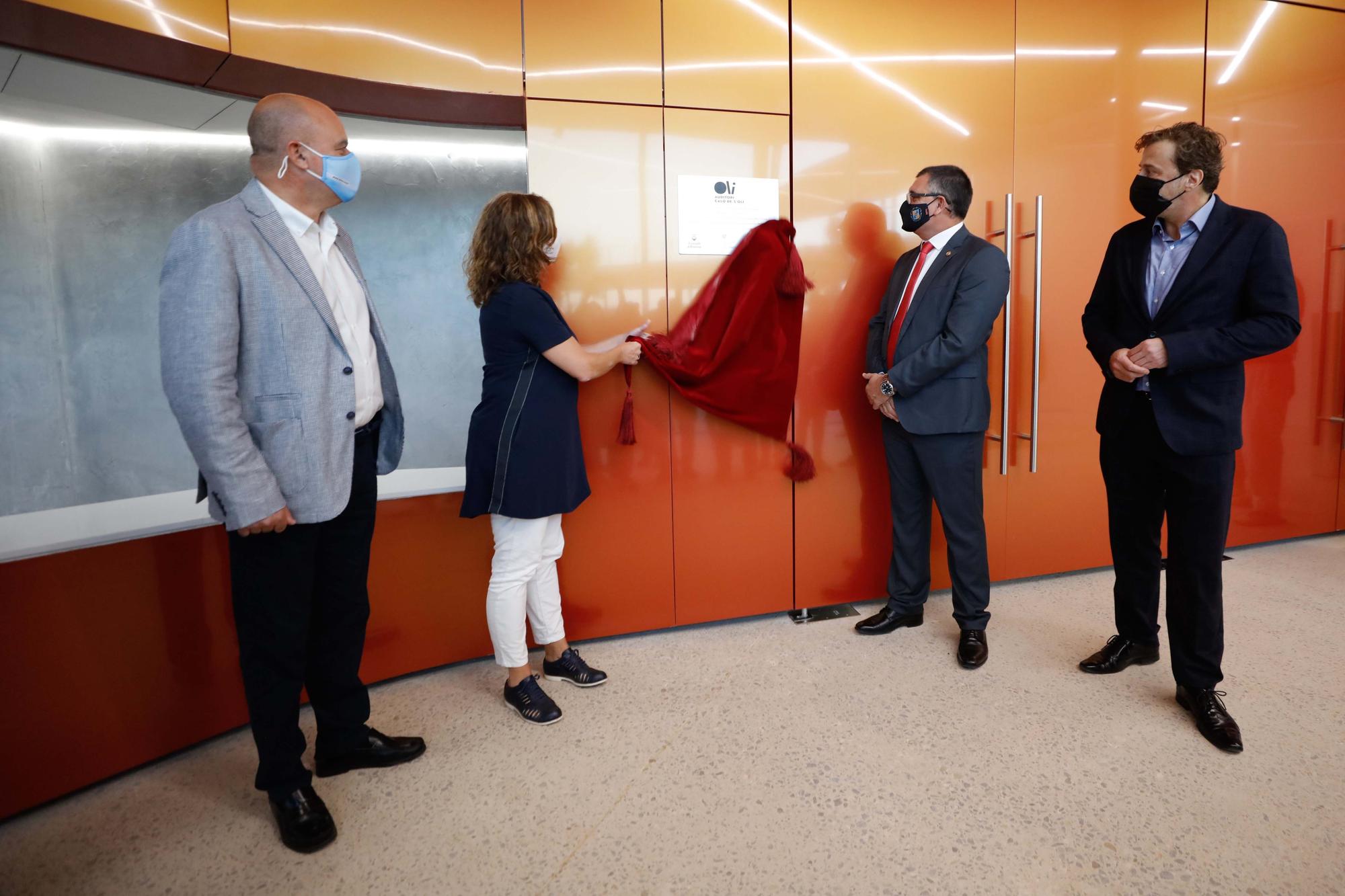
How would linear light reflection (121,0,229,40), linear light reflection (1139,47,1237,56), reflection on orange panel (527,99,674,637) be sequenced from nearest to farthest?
linear light reflection (121,0,229,40) < reflection on orange panel (527,99,674,637) < linear light reflection (1139,47,1237,56)

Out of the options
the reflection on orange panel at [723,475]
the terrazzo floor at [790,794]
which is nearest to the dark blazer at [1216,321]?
the terrazzo floor at [790,794]

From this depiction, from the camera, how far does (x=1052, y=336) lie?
2.95 m

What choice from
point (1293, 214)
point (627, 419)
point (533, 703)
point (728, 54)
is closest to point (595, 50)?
point (728, 54)

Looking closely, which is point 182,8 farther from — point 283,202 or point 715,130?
point 715,130

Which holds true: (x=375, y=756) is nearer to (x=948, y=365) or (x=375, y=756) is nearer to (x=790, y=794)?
(x=790, y=794)

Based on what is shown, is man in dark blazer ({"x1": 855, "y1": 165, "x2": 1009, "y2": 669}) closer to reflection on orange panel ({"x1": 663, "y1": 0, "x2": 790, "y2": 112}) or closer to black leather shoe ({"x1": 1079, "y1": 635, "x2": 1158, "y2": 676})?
black leather shoe ({"x1": 1079, "y1": 635, "x2": 1158, "y2": 676})

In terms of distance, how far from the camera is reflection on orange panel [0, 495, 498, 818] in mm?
1619

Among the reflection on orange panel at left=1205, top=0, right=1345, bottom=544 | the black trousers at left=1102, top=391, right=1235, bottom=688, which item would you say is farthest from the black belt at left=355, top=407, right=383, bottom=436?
the reflection on orange panel at left=1205, top=0, right=1345, bottom=544

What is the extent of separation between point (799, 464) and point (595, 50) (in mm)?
1651

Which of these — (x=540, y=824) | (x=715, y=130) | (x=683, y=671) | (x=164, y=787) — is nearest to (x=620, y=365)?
(x=715, y=130)

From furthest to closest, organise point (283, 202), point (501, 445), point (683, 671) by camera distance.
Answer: point (683, 671) → point (501, 445) → point (283, 202)

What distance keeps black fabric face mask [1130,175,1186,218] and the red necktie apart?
2.08ft

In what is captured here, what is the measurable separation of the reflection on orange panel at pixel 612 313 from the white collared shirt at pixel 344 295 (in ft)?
2.57

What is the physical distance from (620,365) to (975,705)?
1603 mm
